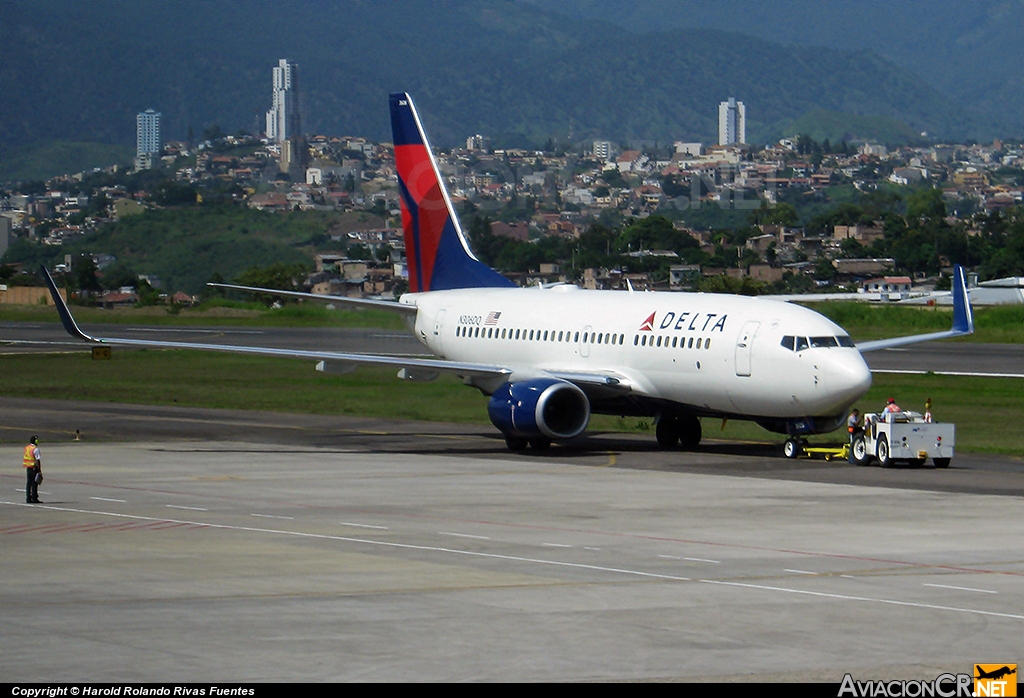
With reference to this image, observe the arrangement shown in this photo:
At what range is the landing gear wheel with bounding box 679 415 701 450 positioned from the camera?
46344 mm

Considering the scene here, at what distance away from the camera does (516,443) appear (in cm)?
4544

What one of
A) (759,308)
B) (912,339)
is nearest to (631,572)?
(759,308)

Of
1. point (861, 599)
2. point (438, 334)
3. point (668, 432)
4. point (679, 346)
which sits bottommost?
point (861, 599)

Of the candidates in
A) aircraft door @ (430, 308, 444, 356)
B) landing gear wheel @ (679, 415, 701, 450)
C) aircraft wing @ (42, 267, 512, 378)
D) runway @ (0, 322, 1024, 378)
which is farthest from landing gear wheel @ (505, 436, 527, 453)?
runway @ (0, 322, 1024, 378)

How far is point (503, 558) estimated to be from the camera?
26.2 m

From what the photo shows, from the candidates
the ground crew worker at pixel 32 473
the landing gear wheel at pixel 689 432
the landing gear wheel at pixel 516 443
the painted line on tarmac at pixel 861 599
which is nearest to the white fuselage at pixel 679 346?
the landing gear wheel at pixel 689 432

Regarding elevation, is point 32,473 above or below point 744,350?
below

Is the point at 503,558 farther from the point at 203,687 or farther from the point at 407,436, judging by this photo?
the point at 407,436

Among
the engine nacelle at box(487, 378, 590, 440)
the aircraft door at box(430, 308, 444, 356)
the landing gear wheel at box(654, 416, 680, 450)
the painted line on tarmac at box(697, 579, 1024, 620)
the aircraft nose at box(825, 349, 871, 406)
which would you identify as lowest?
the painted line on tarmac at box(697, 579, 1024, 620)

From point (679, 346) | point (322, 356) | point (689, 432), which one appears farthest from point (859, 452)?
point (322, 356)

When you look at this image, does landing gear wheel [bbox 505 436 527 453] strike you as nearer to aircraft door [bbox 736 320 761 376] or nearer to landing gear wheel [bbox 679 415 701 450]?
landing gear wheel [bbox 679 415 701 450]

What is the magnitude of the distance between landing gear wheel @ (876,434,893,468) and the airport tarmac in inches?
32.0

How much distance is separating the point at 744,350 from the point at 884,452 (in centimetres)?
445

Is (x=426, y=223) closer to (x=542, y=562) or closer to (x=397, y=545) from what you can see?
(x=397, y=545)
